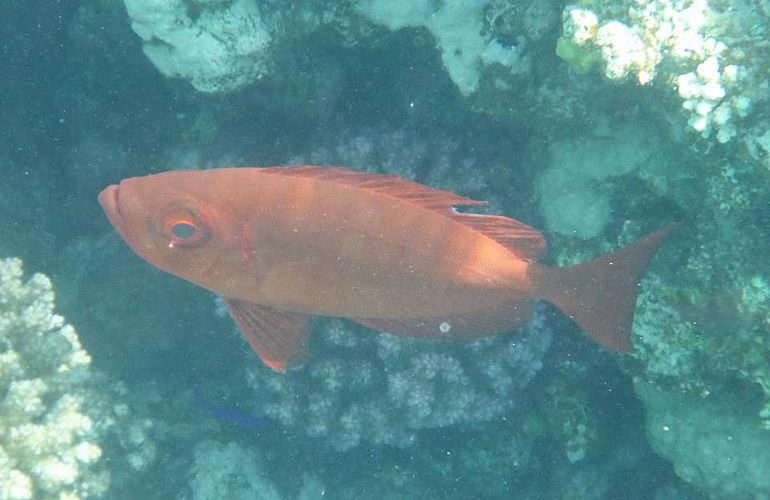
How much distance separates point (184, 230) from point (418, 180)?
2.11 meters

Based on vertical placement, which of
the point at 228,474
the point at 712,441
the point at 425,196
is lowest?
the point at 228,474

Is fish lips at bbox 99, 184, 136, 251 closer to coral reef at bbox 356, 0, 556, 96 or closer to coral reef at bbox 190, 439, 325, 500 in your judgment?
coral reef at bbox 356, 0, 556, 96

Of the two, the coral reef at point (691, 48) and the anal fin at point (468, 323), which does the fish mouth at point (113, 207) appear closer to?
the anal fin at point (468, 323)

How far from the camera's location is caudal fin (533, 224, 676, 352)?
9.67 feet

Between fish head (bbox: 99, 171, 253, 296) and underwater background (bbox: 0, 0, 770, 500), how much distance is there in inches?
63.4

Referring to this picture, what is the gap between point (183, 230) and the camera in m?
2.84

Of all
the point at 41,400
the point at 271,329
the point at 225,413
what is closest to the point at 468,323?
the point at 271,329

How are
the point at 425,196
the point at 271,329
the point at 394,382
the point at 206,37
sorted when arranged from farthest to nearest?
the point at 394,382
the point at 206,37
the point at 271,329
the point at 425,196

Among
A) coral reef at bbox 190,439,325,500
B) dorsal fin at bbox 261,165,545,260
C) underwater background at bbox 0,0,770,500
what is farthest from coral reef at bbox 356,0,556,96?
coral reef at bbox 190,439,325,500

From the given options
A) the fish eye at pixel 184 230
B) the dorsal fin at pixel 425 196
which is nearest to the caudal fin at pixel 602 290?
the dorsal fin at pixel 425 196

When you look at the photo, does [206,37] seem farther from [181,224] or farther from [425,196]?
[425,196]

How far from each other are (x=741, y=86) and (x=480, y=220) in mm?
1697

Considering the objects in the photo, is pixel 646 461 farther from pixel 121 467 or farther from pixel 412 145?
pixel 121 467

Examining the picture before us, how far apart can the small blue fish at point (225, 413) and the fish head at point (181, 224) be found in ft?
9.17
